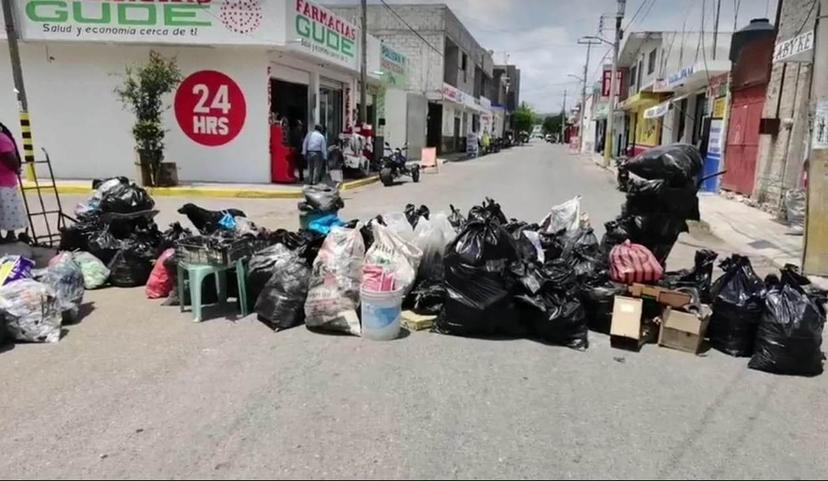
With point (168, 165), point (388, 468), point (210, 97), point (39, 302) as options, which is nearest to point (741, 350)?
point (388, 468)

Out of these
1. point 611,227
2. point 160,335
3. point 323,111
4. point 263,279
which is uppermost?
point 323,111

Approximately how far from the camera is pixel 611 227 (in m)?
6.15

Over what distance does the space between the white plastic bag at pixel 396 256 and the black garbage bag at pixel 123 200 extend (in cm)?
289

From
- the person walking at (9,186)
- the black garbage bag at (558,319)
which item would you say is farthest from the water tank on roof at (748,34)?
the person walking at (9,186)

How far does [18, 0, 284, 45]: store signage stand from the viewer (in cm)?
1412

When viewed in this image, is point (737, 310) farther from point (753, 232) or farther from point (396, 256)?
point (753, 232)

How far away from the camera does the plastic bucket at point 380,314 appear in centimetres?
471

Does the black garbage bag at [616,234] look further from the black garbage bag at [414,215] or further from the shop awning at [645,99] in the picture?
the shop awning at [645,99]

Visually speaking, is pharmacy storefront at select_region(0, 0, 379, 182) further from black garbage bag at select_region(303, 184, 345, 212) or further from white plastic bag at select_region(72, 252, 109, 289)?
white plastic bag at select_region(72, 252, 109, 289)

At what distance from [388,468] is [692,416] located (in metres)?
1.88

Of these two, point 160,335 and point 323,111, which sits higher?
point 323,111

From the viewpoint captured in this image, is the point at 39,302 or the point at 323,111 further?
the point at 323,111

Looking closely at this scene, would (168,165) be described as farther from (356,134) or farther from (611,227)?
(611,227)

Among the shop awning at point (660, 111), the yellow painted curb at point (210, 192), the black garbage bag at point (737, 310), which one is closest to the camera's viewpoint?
the black garbage bag at point (737, 310)
